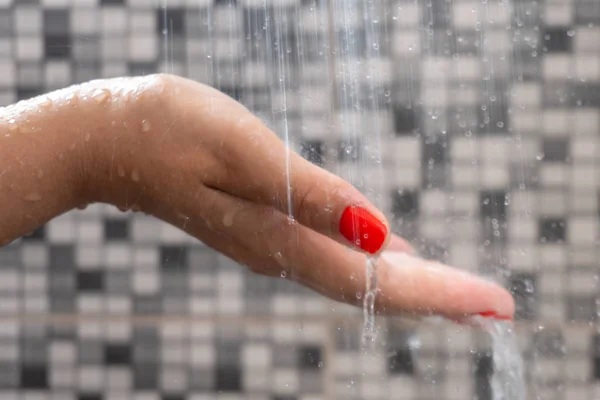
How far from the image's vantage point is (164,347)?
0.53 m

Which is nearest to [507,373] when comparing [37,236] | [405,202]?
[405,202]

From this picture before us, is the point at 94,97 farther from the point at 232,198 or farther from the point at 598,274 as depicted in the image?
the point at 598,274

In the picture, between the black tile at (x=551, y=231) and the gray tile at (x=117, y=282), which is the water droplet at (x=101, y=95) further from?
the black tile at (x=551, y=231)

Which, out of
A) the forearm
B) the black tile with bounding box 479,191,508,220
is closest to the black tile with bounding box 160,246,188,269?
the forearm

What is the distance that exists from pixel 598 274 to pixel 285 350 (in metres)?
0.23

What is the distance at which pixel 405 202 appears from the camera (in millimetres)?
436

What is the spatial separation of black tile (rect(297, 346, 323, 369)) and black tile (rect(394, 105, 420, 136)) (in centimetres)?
17

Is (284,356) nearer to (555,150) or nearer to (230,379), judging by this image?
(230,379)

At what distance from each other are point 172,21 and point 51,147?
0.14 meters

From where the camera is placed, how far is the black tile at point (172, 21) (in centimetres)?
46

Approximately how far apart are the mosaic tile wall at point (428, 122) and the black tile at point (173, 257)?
15 mm

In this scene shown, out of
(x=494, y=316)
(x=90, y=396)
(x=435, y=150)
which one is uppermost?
(x=435, y=150)

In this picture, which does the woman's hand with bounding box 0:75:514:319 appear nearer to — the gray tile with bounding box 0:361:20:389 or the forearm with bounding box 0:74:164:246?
the forearm with bounding box 0:74:164:246

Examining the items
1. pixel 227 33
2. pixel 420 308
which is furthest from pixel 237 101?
pixel 420 308
